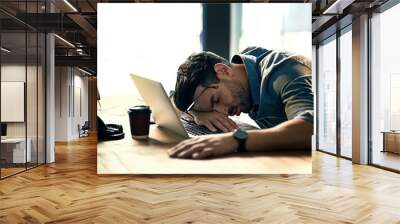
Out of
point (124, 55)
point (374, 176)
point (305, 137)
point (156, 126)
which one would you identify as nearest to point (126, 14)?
point (124, 55)

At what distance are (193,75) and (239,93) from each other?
2.43ft

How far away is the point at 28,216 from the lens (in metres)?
3.99

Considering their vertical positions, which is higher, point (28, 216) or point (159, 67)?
point (159, 67)

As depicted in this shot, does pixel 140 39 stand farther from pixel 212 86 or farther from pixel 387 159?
A: pixel 387 159

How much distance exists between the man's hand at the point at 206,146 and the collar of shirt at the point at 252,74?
616 mm

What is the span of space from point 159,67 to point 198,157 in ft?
4.81

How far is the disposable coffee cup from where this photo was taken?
19.6ft

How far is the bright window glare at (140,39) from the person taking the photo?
6.08 m

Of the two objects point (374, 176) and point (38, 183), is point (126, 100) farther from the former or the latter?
point (374, 176)

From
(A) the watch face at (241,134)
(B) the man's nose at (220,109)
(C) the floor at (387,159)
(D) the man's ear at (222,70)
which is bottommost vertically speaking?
(C) the floor at (387,159)

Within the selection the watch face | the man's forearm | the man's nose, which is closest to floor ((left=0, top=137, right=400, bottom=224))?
the man's forearm

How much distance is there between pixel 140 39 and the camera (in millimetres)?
6117

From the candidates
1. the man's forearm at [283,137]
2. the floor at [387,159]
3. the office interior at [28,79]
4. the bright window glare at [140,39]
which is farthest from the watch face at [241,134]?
the office interior at [28,79]

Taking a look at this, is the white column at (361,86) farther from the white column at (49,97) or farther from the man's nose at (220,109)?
the white column at (49,97)
